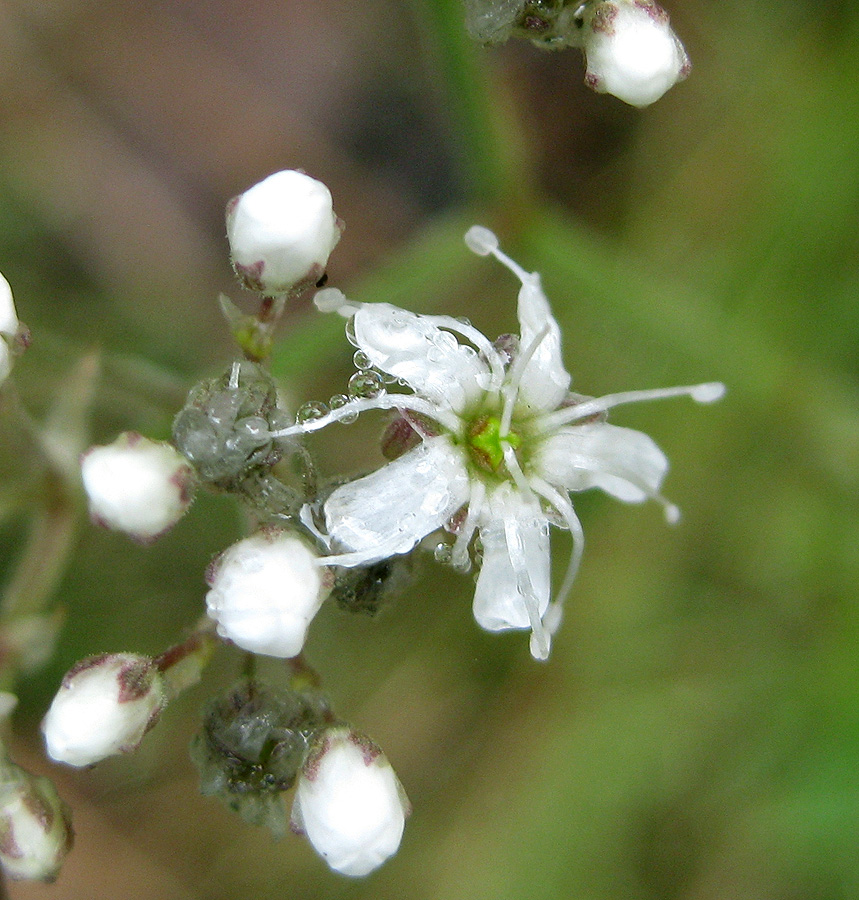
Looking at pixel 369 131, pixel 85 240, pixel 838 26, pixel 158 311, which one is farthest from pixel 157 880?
pixel 838 26

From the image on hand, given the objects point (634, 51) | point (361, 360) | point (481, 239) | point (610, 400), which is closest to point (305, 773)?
point (361, 360)

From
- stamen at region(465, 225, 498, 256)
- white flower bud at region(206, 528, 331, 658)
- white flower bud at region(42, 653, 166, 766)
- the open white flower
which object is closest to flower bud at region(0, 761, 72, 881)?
white flower bud at region(42, 653, 166, 766)

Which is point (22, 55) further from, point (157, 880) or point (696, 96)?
point (157, 880)

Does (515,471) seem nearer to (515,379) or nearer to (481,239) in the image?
(515,379)

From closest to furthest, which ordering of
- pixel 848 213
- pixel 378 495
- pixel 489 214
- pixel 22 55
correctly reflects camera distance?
pixel 378 495
pixel 489 214
pixel 848 213
pixel 22 55

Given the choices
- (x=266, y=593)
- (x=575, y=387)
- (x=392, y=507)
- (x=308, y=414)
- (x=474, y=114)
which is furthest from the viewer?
(x=575, y=387)

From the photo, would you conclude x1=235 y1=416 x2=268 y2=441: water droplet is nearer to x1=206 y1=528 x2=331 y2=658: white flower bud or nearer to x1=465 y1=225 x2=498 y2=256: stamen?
x1=206 y1=528 x2=331 y2=658: white flower bud

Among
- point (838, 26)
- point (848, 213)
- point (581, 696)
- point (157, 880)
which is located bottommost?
point (157, 880)

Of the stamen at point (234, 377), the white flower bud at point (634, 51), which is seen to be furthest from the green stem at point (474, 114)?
the stamen at point (234, 377)
